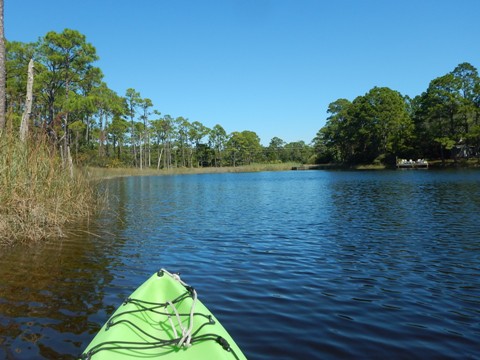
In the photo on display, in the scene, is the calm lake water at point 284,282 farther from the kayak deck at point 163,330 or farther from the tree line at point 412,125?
the tree line at point 412,125

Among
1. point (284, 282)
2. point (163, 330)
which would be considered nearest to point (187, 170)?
point (284, 282)

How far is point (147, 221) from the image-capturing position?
530 inches

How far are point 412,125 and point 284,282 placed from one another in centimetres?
6279

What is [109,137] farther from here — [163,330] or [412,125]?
[163,330]

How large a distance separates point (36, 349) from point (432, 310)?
4.87 metres

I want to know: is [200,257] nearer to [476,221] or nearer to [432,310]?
[432,310]

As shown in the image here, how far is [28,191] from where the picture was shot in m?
8.33

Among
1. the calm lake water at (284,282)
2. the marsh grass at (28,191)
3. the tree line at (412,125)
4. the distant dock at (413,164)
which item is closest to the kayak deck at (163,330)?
the calm lake water at (284,282)

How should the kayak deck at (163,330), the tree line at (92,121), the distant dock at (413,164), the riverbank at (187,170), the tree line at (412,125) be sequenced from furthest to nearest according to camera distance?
the distant dock at (413,164), the tree line at (412,125), the riverbank at (187,170), the tree line at (92,121), the kayak deck at (163,330)

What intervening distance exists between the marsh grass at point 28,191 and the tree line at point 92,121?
2.43ft

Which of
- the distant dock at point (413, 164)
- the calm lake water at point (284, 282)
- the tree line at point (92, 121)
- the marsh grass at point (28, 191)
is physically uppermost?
the tree line at point (92, 121)

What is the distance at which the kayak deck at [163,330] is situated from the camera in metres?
2.86

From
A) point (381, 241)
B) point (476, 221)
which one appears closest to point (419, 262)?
point (381, 241)

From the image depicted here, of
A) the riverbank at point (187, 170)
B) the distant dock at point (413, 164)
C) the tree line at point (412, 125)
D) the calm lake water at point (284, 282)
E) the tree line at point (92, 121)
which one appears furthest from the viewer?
the distant dock at point (413, 164)
